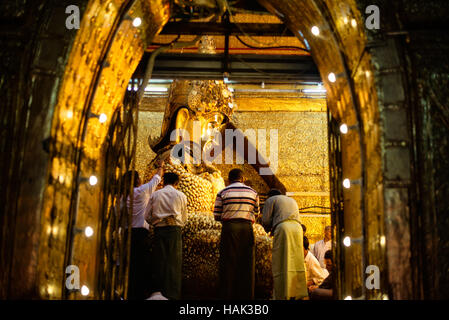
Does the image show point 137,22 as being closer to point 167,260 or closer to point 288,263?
point 167,260

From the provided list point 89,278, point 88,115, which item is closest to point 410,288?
point 89,278

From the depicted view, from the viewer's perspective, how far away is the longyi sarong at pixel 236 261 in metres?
5.54

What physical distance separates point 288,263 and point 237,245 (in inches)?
26.4

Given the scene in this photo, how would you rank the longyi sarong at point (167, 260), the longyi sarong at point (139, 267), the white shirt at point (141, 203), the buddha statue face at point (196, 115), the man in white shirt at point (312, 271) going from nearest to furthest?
the longyi sarong at point (167, 260) → the longyi sarong at point (139, 267) → the white shirt at point (141, 203) → the man in white shirt at point (312, 271) → the buddha statue face at point (196, 115)

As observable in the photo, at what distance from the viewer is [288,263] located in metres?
5.72

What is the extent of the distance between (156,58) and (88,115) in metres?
1.40

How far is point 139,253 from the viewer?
18.8 feet

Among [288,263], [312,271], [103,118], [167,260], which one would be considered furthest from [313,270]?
[103,118]

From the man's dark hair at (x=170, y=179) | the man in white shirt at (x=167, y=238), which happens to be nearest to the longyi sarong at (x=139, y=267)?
the man in white shirt at (x=167, y=238)

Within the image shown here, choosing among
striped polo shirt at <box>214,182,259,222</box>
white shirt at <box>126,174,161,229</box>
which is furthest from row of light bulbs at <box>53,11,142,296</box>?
striped polo shirt at <box>214,182,259,222</box>

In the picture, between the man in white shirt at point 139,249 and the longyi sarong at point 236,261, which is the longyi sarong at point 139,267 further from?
the longyi sarong at point 236,261

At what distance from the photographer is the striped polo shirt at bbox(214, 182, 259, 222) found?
5.67 metres

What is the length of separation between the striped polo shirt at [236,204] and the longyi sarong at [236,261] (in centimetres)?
7

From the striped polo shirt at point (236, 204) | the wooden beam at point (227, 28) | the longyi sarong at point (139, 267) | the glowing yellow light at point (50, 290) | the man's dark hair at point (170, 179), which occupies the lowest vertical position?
the glowing yellow light at point (50, 290)
